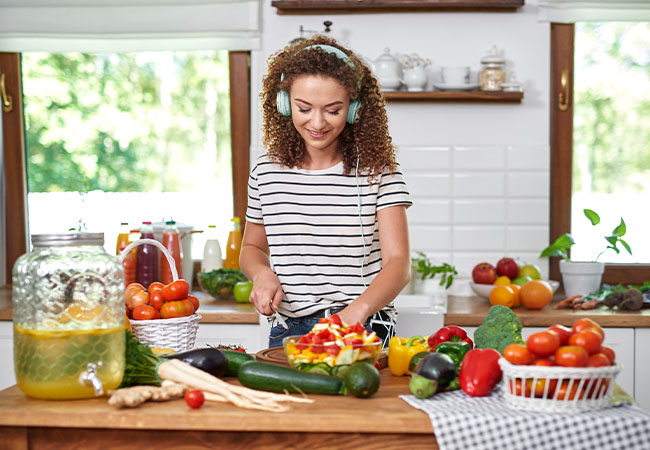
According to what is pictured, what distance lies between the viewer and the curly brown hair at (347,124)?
6.04 feet

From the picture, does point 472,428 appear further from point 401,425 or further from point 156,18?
point 156,18

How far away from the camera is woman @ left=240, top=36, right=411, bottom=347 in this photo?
6.06 ft

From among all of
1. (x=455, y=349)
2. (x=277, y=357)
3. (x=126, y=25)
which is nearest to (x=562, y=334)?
(x=455, y=349)

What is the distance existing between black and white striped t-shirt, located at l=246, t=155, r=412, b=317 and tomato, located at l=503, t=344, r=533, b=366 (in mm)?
677

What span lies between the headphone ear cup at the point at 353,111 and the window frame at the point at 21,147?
1.79 metres

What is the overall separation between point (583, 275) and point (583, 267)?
3cm

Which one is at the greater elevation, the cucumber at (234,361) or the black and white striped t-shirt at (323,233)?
the black and white striped t-shirt at (323,233)

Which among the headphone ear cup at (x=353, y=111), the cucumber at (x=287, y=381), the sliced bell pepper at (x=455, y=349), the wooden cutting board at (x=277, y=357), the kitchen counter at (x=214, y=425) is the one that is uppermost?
the headphone ear cup at (x=353, y=111)

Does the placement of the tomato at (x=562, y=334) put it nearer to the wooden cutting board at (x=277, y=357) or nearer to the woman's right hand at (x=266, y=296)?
the wooden cutting board at (x=277, y=357)

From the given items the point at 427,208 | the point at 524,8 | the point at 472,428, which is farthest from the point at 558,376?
the point at 524,8

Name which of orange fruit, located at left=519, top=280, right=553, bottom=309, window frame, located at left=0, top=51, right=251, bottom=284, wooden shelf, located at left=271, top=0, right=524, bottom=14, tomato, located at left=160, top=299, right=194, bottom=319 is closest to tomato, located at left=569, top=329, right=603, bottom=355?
tomato, located at left=160, top=299, right=194, bottom=319

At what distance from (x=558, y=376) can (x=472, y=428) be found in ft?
0.57

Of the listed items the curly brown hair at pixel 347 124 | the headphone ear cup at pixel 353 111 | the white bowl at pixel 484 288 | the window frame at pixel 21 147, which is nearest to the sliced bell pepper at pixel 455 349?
the curly brown hair at pixel 347 124

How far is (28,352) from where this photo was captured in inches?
55.6
